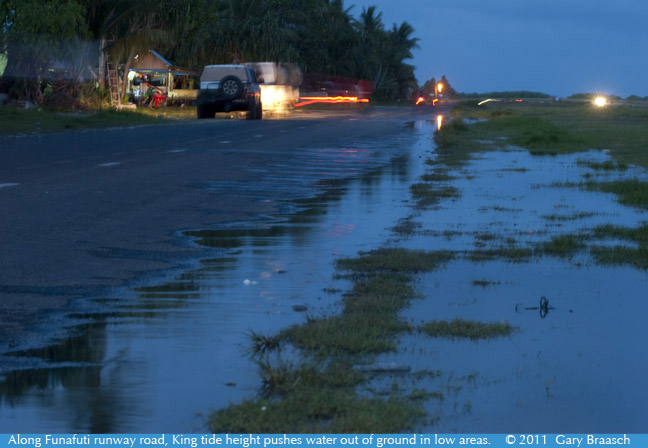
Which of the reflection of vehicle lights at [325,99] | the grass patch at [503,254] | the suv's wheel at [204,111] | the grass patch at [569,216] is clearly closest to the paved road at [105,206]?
the grass patch at [503,254]

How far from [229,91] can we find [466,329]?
37860mm

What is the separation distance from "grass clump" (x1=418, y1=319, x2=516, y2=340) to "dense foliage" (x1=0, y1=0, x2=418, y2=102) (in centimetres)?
3395

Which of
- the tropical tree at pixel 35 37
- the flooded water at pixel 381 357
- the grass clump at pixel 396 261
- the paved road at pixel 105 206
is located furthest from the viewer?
the tropical tree at pixel 35 37

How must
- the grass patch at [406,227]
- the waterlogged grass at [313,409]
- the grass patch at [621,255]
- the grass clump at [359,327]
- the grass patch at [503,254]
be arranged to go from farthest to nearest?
the grass patch at [406,227]
the grass patch at [503,254]
the grass patch at [621,255]
the grass clump at [359,327]
the waterlogged grass at [313,409]

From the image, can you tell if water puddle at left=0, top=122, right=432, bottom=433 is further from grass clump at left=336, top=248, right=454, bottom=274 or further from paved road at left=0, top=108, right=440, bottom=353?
paved road at left=0, top=108, right=440, bottom=353

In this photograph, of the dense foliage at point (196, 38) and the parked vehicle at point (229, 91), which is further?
the parked vehicle at point (229, 91)

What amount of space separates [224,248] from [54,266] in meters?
1.81

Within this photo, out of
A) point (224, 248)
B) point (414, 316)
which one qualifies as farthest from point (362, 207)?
point (414, 316)

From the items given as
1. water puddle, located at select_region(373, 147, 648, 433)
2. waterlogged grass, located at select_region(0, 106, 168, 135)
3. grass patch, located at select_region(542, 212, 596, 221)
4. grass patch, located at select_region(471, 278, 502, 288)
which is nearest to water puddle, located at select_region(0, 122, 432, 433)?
water puddle, located at select_region(373, 147, 648, 433)

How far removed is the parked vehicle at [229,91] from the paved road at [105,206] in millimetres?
15917

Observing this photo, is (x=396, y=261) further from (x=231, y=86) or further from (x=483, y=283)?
(x=231, y=86)

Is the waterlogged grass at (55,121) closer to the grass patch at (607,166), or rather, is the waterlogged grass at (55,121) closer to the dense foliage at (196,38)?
the dense foliage at (196,38)

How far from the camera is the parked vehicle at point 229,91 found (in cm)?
4297

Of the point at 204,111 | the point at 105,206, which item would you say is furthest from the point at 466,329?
the point at 204,111
